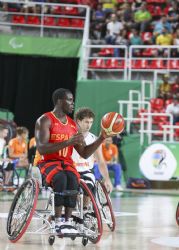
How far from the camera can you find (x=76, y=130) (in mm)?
8391

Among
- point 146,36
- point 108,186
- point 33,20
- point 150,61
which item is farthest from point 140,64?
point 108,186

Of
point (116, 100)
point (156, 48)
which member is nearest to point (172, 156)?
point (116, 100)

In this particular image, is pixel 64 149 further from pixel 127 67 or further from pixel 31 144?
Answer: pixel 127 67

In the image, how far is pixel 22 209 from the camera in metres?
8.26

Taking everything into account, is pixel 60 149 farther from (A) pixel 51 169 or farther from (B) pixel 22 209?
(B) pixel 22 209

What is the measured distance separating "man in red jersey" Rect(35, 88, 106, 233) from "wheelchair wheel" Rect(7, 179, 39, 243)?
20 centimetres

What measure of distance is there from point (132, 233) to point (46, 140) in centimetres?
218

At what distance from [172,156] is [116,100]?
3007 millimetres

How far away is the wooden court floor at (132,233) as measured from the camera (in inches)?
321

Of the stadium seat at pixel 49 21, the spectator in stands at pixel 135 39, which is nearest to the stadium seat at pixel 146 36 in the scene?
the spectator in stands at pixel 135 39

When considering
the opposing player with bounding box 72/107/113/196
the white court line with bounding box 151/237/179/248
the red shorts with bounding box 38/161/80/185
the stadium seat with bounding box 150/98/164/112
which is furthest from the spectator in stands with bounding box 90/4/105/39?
the red shorts with bounding box 38/161/80/185

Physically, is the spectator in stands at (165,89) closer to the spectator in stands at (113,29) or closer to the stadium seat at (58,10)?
the spectator in stands at (113,29)

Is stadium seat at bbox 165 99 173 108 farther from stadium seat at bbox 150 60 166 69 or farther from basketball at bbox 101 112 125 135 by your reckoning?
basketball at bbox 101 112 125 135

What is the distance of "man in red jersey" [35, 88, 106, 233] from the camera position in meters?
7.96
